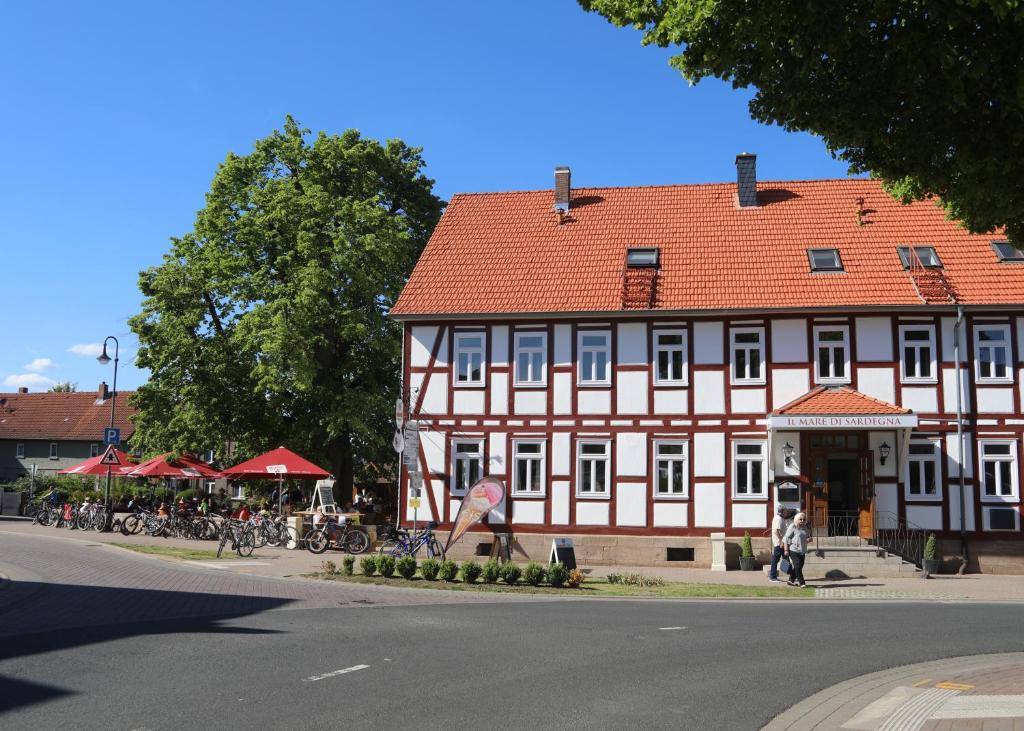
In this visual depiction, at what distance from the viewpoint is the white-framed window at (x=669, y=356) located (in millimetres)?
27688

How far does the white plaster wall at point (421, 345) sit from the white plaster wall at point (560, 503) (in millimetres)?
5507

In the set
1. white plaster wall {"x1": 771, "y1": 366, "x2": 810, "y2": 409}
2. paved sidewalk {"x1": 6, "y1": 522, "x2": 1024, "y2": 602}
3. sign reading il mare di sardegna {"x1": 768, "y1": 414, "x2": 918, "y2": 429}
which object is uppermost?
white plaster wall {"x1": 771, "y1": 366, "x2": 810, "y2": 409}

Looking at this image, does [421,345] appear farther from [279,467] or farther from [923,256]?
[923,256]

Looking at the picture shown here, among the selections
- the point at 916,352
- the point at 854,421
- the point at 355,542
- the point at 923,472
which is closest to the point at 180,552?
the point at 355,542

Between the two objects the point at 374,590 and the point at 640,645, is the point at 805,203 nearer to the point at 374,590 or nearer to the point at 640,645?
the point at 374,590

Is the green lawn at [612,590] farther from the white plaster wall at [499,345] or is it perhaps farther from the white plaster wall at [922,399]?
the white plaster wall at [499,345]

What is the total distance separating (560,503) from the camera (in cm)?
2780

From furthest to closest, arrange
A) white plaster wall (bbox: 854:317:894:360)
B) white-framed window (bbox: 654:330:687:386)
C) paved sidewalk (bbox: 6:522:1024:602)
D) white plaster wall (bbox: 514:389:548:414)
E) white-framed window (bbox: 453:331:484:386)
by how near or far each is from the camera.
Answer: white-framed window (bbox: 453:331:484:386) < white plaster wall (bbox: 514:389:548:414) < white-framed window (bbox: 654:330:687:386) < white plaster wall (bbox: 854:317:894:360) < paved sidewalk (bbox: 6:522:1024:602)

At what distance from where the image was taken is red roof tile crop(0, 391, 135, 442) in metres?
68.6

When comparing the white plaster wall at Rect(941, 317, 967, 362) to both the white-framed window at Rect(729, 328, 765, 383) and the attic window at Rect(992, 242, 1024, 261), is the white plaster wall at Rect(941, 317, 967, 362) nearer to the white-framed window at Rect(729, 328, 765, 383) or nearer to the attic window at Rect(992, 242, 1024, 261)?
the attic window at Rect(992, 242, 1024, 261)

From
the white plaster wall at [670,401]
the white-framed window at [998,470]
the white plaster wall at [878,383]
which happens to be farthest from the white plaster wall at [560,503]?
the white-framed window at [998,470]

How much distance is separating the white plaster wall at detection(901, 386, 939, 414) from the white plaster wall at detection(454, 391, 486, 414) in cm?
1197

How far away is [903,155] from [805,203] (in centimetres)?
2190

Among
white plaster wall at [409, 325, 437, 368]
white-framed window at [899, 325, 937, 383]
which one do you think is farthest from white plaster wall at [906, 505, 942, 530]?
white plaster wall at [409, 325, 437, 368]
